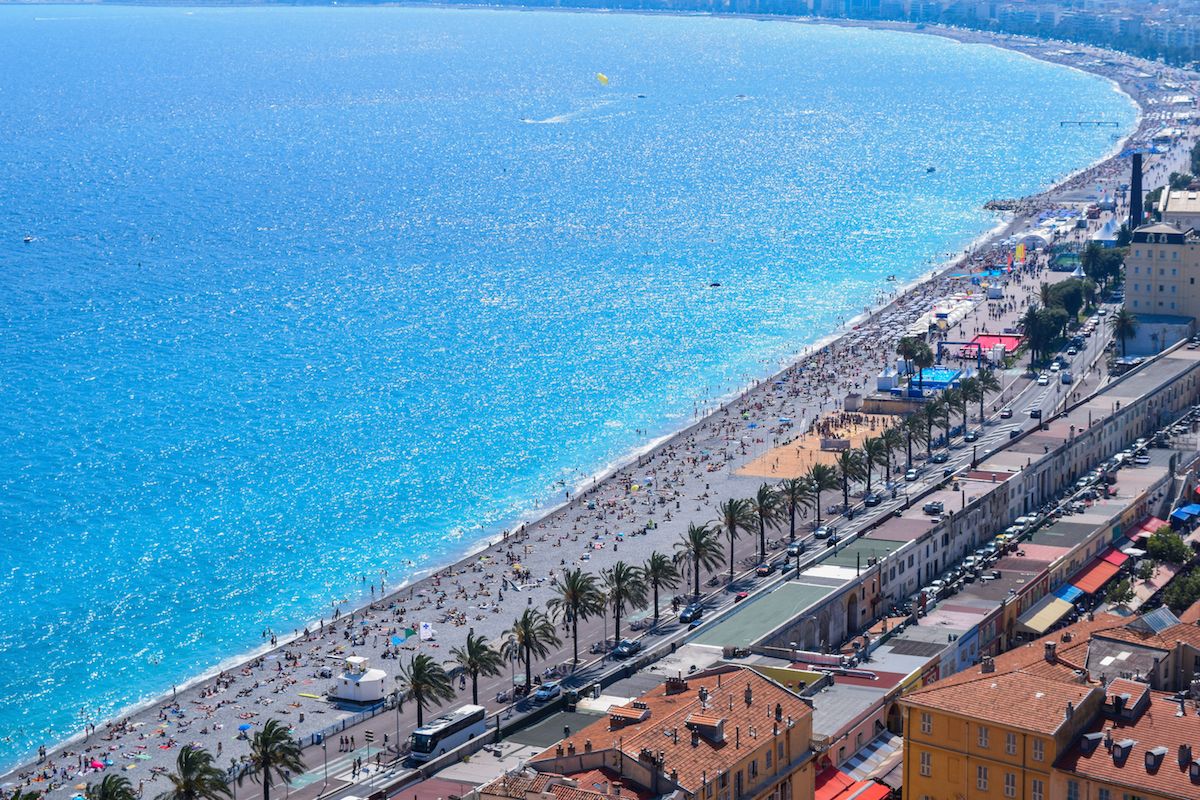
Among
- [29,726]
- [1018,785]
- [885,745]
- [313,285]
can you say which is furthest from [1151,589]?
[313,285]

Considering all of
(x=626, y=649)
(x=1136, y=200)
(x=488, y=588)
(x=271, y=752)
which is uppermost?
(x=1136, y=200)

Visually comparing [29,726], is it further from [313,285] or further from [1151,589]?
[313,285]

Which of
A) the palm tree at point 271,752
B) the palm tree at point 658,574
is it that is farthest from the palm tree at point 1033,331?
the palm tree at point 271,752

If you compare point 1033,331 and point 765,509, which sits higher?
point 765,509

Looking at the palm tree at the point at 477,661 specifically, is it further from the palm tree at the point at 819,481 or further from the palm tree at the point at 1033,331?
the palm tree at the point at 1033,331

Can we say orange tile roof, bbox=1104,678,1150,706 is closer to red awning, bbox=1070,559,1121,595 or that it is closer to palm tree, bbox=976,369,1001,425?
red awning, bbox=1070,559,1121,595

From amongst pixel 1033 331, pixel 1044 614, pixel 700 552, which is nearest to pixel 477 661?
pixel 700 552

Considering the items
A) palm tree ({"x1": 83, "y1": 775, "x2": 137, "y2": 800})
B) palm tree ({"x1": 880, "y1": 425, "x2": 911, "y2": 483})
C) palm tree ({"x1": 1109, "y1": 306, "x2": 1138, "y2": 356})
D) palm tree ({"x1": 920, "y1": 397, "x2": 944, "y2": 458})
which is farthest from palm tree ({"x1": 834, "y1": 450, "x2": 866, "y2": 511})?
palm tree ({"x1": 83, "y1": 775, "x2": 137, "y2": 800})

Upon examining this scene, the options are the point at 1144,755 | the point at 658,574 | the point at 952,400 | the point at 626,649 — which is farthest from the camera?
the point at 952,400

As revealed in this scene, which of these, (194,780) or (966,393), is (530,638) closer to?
(194,780)
